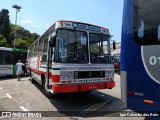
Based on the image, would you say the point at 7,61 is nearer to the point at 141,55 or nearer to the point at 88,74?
the point at 88,74

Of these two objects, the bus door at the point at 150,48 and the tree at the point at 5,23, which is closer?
the bus door at the point at 150,48

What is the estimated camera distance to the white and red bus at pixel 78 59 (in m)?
8.34

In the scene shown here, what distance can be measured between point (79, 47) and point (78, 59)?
0.49 m

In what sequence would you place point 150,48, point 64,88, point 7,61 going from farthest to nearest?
point 7,61, point 64,88, point 150,48

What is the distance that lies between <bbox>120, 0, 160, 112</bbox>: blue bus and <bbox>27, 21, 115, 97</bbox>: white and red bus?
3.18 m

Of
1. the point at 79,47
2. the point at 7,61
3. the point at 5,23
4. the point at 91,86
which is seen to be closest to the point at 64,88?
the point at 91,86

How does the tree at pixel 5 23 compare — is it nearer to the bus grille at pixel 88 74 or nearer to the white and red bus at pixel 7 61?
the white and red bus at pixel 7 61

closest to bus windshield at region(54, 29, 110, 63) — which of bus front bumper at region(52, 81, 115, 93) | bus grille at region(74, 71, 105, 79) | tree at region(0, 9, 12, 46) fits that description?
bus grille at region(74, 71, 105, 79)

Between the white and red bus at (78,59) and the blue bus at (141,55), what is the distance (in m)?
3.18

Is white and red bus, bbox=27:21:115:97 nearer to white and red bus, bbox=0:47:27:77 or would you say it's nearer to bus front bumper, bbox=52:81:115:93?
bus front bumper, bbox=52:81:115:93

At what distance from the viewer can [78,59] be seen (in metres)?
8.77

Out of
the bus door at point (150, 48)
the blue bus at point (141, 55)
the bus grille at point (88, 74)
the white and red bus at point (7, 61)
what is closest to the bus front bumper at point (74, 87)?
the bus grille at point (88, 74)

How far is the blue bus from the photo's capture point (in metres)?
4.75

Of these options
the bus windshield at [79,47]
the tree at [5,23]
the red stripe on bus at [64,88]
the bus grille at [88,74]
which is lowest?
the red stripe on bus at [64,88]
